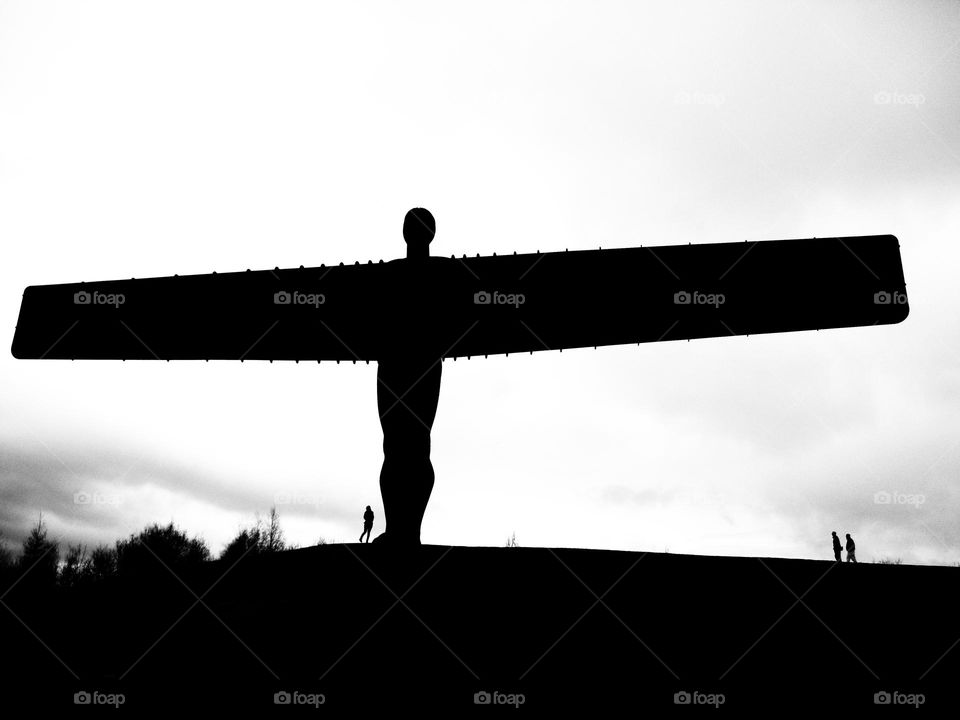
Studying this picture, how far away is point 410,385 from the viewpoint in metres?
3.91

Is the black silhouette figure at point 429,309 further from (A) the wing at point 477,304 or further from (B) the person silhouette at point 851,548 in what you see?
(B) the person silhouette at point 851,548

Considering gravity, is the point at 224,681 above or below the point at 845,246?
below

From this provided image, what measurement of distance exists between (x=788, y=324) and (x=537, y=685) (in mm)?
2512

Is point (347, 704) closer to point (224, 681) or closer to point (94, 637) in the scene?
point (224, 681)

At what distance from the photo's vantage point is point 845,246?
3.44m

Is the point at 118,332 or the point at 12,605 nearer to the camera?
the point at 12,605

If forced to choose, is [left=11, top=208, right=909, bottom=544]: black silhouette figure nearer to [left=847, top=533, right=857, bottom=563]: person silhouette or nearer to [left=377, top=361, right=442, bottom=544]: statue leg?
[left=377, top=361, right=442, bottom=544]: statue leg

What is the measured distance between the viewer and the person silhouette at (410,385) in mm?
3791

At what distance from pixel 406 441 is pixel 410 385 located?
Result: 369 millimetres

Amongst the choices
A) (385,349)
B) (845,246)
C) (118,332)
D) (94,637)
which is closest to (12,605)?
(94,637)

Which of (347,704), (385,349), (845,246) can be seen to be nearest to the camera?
(347,704)

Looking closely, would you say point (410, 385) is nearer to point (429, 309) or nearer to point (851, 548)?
point (429, 309)

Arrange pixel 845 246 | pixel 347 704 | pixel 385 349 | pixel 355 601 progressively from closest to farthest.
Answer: pixel 347 704, pixel 355 601, pixel 845 246, pixel 385 349

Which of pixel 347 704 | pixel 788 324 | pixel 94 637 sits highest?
pixel 788 324
